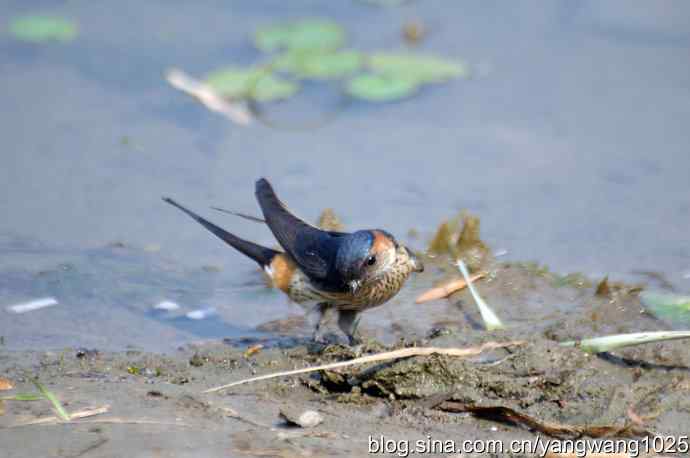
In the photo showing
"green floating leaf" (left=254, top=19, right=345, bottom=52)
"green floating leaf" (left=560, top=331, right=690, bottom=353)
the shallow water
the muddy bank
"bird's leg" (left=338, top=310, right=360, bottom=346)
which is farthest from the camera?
"green floating leaf" (left=254, top=19, right=345, bottom=52)

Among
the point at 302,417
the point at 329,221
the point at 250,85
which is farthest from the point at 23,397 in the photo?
the point at 250,85

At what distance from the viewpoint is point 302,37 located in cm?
904

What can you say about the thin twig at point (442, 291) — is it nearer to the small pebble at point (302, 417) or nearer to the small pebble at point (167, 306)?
the small pebble at point (167, 306)

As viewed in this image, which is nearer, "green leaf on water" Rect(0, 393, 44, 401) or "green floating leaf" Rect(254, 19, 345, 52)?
"green leaf on water" Rect(0, 393, 44, 401)

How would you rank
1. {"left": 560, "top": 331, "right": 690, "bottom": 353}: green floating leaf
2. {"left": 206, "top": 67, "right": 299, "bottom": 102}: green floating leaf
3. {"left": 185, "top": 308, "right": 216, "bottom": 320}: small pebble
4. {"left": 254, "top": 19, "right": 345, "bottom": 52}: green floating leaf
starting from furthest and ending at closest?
{"left": 254, "top": 19, "right": 345, "bottom": 52}: green floating leaf → {"left": 206, "top": 67, "right": 299, "bottom": 102}: green floating leaf → {"left": 185, "top": 308, "right": 216, "bottom": 320}: small pebble → {"left": 560, "top": 331, "right": 690, "bottom": 353}: green floating leaf

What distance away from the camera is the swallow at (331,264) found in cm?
541

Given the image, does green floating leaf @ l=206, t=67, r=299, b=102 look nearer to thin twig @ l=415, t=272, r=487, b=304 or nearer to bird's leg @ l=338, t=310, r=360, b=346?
thin twig @ l=415, t=272, r=487, b=304

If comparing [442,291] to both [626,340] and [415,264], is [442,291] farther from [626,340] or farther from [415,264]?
[626,340]

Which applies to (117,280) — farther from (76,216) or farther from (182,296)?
(76,216)

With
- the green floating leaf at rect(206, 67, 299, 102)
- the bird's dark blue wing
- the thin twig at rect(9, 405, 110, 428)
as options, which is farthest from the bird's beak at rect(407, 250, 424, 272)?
the green floating leaf at rect(206, 67, 299, 102)

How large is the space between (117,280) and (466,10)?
4.75m

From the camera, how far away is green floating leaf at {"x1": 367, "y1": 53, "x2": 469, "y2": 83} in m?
8.55

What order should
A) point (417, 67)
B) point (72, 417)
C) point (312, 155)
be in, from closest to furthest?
point (72, 417), point (312, 155), point (417, 67)

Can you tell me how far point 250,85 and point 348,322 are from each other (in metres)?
3.21
